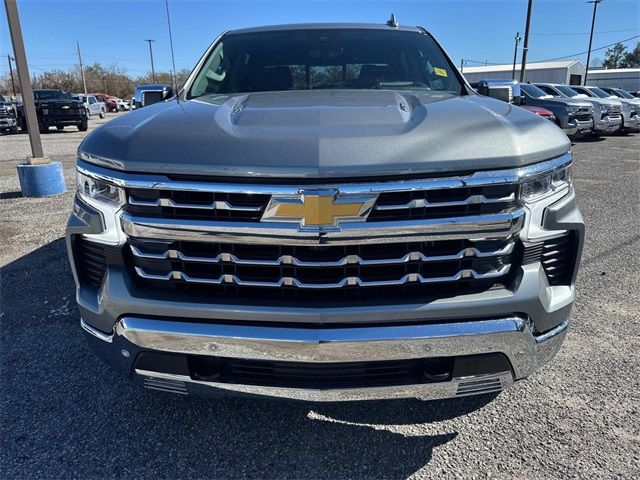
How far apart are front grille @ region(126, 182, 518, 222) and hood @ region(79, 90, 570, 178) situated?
0.26 ft

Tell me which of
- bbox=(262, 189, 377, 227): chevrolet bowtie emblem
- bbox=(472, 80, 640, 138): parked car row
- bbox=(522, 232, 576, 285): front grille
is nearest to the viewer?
bbox=(262, 189, 377, 227): chevrolet bowtie emblem

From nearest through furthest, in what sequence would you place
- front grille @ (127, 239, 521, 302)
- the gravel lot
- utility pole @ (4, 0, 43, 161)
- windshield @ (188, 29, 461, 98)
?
front grille @ (127, 239, 521, 302)
the gravel lot
windshield @ (188, 29, 461, 98)
utility pole @ (4, 0, 43, 161)

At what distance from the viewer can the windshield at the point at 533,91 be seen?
635 inches

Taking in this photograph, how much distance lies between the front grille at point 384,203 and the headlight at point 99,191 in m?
0.08

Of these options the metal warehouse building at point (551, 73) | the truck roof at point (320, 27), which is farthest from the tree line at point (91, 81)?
the truck roof at point (320, 27)

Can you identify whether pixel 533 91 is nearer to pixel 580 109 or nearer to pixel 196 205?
pixel 580 109

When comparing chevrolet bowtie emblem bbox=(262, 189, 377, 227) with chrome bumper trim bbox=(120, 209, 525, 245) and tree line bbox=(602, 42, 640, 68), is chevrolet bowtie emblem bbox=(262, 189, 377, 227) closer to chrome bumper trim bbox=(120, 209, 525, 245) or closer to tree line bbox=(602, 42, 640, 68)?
chrome bumper trim bbox=(120, 209, 525, 245)

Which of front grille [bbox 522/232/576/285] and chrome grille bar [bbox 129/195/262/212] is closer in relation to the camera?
chrome grille bar [bbox 129/195/262/212]

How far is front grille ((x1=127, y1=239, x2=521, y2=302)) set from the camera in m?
1.76

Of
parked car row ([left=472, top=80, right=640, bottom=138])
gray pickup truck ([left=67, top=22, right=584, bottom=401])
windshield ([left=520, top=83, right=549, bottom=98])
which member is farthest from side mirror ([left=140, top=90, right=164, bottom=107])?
windshield ([left=520, top=83, right=549, bottom=98])

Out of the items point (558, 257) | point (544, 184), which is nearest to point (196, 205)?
point (544, 184)

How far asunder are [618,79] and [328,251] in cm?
6730

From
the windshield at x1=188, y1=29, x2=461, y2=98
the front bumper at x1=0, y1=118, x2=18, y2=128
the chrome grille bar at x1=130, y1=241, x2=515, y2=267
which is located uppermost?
the windshield at x1=188, y1=29, x2=461, y2=98

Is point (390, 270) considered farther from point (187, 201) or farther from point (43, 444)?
point (43, 444)
